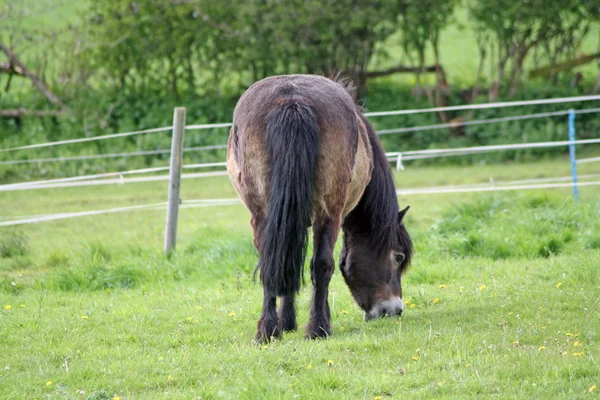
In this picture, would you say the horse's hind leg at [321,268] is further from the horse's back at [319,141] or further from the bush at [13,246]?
the bush at [13,246]

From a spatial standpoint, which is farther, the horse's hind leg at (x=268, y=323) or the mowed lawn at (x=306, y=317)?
the horse's hind leg at (x=268, y=323)

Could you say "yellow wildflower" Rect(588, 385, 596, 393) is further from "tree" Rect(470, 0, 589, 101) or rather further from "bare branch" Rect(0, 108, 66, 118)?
"bare branch" Rect(0, 108, 66, 118)

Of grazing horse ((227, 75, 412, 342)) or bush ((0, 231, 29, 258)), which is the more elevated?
grazing horse ((227, 75, 412, 342))

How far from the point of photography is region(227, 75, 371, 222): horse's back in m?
5.04

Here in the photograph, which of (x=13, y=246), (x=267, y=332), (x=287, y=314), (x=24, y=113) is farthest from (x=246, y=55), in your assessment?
(x=267, y=332)

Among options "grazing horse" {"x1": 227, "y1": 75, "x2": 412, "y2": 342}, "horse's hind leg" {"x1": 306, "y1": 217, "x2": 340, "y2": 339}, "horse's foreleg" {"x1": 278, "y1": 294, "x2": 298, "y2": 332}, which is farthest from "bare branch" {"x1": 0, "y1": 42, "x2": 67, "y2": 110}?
"horse's hind leg" {"x1": 306, "y1": 217, "x2": 340, "y2": 339}

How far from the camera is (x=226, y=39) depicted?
55.4 ft

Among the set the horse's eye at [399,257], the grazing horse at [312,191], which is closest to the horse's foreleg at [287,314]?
the grazing horse at [312,191]

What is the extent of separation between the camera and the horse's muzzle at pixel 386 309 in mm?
5789

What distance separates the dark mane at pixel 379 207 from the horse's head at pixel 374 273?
2.5 inches

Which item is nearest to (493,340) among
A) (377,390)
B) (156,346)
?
(377,390)

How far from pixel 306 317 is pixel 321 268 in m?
0.87

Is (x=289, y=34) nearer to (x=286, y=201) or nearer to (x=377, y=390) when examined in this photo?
(x=286, y=201)

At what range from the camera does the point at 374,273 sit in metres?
5.88
